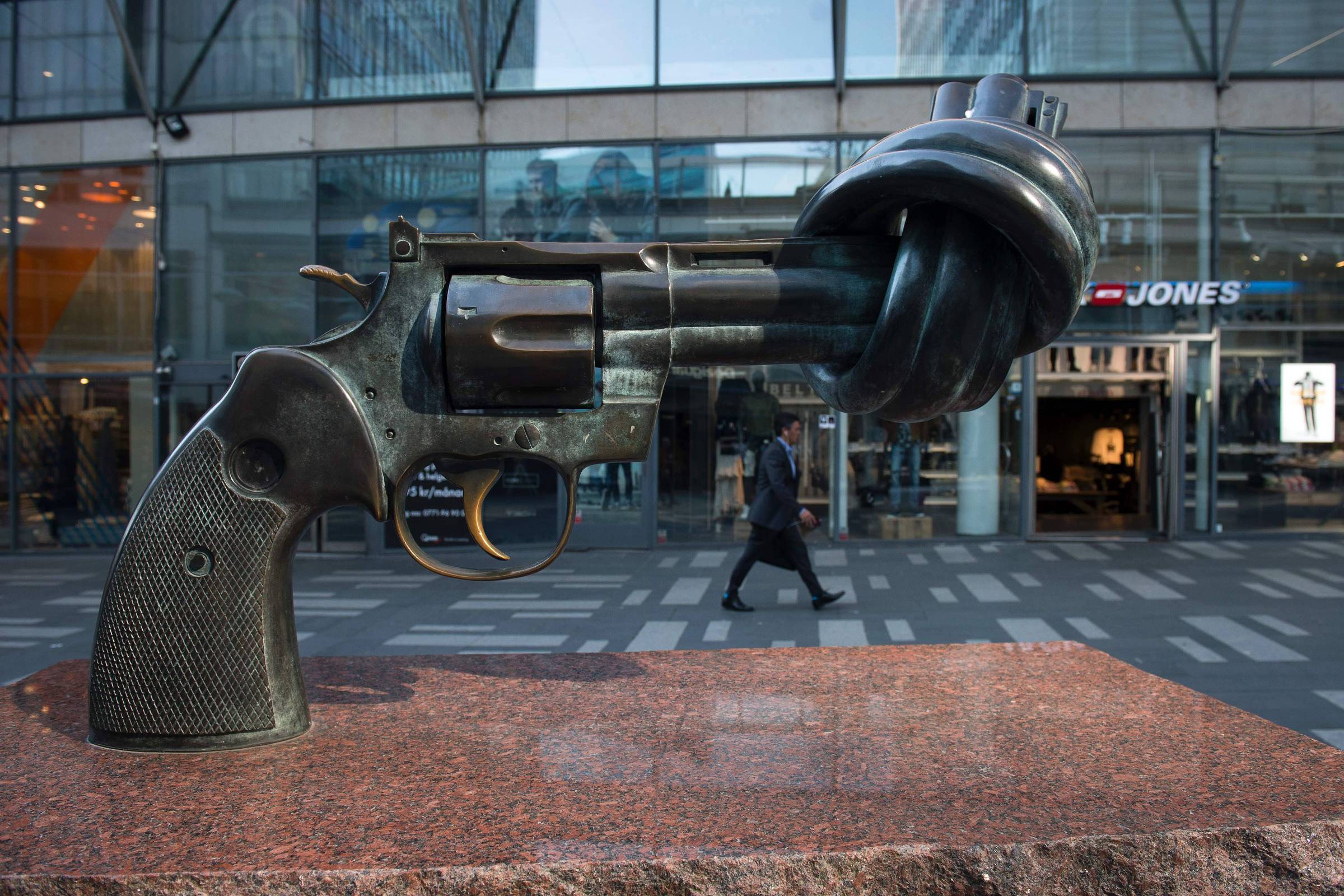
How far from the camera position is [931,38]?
10.3 metres

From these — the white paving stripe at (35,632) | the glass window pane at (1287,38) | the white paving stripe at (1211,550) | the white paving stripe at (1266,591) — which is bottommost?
the white paving stripe at (35,632)

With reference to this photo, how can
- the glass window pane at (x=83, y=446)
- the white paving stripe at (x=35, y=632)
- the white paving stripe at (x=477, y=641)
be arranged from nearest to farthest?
1. the white paving stripe at (x=477, y=641)
2. the white paving stripe at (x=35, y=632)
3. the glass window pane at (x=83, y=446)

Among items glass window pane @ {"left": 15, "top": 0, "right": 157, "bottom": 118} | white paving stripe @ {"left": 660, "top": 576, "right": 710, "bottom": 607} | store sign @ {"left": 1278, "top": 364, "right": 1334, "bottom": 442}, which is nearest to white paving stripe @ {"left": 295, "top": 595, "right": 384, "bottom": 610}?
white paving stripe @ {"left": 660, "top": 576, "right": 710, "bottom": 607}

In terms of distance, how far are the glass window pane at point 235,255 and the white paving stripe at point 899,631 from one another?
23.4 feet

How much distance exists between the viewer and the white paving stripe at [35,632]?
6.67m

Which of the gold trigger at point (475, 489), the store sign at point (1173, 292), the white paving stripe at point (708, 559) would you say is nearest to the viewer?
the gold trigger at point (475, 489)

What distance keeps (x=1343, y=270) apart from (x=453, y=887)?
1211 centimetres

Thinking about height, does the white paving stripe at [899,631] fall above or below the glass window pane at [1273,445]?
below

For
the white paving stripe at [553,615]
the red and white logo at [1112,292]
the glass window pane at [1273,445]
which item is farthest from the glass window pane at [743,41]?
the white paving stripe at [553,615]

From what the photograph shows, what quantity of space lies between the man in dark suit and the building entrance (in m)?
4.68

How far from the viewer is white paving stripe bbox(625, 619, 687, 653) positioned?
239 inches

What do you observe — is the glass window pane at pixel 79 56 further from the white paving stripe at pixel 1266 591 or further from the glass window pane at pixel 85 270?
the white paving stripe at pixel 1266 591

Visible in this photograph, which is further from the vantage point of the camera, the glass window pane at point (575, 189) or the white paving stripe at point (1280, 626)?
the glass window pane at point (575, 189)

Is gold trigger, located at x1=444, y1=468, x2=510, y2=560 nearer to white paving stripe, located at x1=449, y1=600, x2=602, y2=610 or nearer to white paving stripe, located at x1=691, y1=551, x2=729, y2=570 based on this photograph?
white paving stripe, located at x1=449, y1=600, x2=602, y2=610
